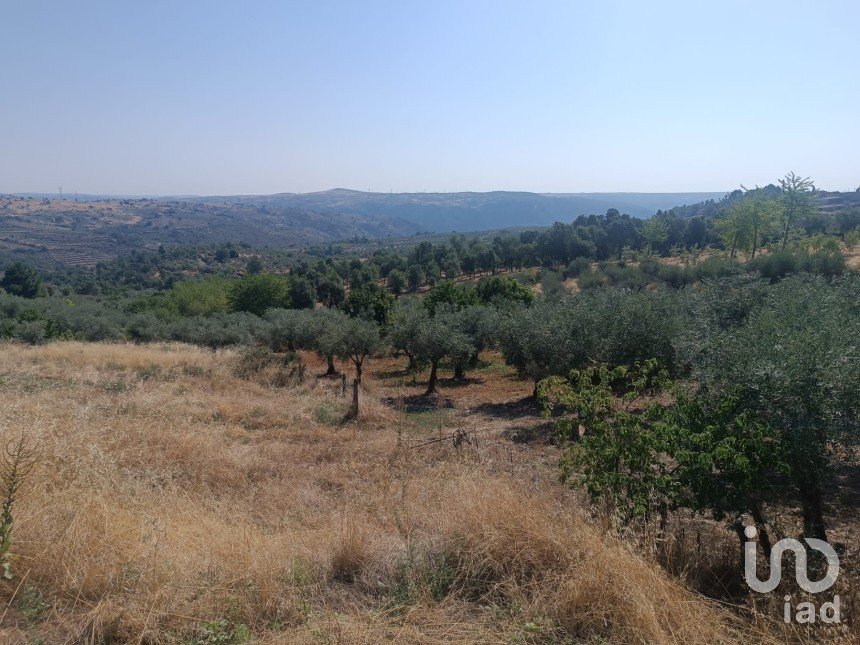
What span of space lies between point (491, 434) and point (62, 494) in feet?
36.2

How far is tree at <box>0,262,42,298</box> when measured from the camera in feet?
178

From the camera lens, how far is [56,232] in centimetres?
12631

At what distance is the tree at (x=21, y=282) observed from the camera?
54.1 meters

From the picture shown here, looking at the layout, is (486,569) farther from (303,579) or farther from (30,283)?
(30,283)

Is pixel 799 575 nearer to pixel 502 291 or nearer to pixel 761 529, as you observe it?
pixel 761 529

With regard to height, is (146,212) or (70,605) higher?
(146,212)

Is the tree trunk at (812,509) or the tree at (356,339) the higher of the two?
the tree trunk at (812,509)

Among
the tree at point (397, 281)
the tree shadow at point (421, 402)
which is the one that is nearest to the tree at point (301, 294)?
the tree at point (397, 281)

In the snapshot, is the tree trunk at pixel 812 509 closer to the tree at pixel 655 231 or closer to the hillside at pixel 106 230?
the tree at pixel 655 231

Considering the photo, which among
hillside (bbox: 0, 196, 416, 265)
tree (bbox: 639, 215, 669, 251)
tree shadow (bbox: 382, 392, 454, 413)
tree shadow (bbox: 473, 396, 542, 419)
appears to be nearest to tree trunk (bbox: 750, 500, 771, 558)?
tree shadow (bbox: 473, 396, 542, 419)

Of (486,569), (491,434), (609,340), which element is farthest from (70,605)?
(609,340)

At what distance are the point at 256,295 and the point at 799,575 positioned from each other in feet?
165

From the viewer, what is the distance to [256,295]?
49.1 meters

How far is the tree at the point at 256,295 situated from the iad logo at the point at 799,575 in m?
48.2
